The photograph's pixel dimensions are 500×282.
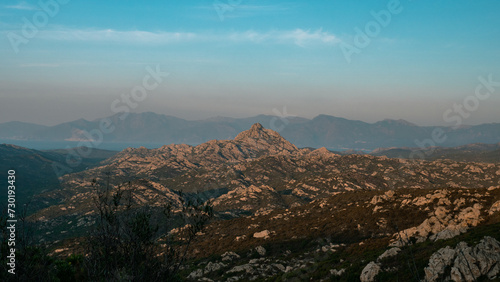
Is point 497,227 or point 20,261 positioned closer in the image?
point 20,261

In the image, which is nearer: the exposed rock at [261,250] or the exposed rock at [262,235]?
the exposed rock at [261,250]

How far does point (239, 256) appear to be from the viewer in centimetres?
8512

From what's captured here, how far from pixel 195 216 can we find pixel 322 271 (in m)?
35.3

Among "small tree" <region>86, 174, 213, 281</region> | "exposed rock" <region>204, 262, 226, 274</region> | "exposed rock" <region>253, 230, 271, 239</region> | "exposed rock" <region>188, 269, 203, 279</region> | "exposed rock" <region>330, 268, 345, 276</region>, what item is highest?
"small tree" <region>86, 174, 213, 281</region>

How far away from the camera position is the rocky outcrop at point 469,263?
2567 cm

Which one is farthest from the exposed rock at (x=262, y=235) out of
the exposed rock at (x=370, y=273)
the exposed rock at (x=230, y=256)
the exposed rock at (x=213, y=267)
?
the exposed rock at (x=370, y=273)

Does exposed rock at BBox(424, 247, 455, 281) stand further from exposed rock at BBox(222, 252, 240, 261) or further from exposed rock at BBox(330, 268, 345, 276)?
exposed rock at BBox(222, 252, 240, 261)

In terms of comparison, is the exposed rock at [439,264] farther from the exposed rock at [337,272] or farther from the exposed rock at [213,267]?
the exposed rock at [213,267]

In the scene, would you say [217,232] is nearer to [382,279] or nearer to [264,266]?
[264,266]

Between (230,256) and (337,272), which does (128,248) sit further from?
(230,256)

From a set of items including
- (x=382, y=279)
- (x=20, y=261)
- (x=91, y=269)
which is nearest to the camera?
(x=91, y=269)

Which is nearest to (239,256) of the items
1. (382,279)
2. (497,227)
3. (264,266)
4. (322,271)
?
(264,266)

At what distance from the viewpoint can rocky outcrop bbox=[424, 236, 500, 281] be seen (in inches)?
1011

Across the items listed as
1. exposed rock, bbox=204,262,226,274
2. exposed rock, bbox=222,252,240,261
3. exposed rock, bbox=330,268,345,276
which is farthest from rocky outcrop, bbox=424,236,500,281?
exposed rock, bbox=222,252,240,261
